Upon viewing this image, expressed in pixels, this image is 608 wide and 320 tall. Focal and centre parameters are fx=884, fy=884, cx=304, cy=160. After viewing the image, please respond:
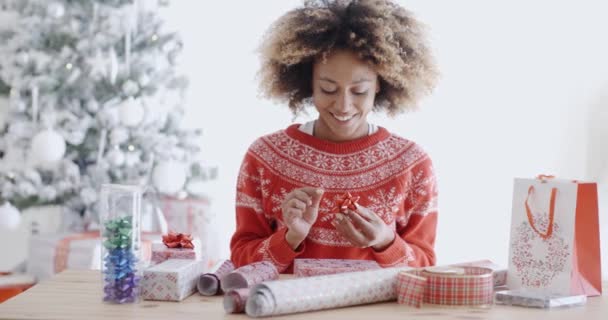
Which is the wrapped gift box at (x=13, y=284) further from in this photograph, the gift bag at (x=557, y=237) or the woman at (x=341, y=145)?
the gift bag at (x=557, y=237)

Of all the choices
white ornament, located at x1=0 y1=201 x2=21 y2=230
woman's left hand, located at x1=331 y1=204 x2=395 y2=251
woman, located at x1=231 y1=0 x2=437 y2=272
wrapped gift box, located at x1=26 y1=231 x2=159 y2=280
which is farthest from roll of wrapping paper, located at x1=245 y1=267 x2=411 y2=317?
white ornament, located at x1=0 y1=201 x2=21 y2=230

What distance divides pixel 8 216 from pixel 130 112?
32.9 inches

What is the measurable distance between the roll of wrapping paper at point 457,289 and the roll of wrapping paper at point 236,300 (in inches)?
15.0

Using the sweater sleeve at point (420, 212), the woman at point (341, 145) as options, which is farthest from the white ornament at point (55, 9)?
the sweater sleeve at point (420, 212)

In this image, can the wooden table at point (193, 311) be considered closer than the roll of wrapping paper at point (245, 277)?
Yes

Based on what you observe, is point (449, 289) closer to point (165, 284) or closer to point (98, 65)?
point (165, 284)

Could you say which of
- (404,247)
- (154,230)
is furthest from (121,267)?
(154,230)

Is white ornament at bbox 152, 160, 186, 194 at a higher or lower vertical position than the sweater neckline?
lower

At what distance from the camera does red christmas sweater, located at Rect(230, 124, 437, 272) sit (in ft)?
7.95

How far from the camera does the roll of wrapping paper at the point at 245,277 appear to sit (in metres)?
1.83

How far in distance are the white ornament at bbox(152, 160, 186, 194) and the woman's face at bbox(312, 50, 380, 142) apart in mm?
2287

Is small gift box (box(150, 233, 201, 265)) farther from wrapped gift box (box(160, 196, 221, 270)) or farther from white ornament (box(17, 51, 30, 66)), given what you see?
white ornament (box(17, 51, 30, 66))

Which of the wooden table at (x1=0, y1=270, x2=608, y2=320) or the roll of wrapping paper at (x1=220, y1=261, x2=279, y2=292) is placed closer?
the wooden table at (x1=0, y1=270, x2=608, y2=320)

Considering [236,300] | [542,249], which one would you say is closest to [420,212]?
[542,249]
